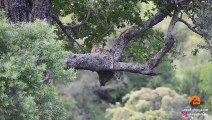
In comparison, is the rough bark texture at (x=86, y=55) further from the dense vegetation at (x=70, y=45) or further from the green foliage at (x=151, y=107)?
the green foliage at (x=151, y=107)

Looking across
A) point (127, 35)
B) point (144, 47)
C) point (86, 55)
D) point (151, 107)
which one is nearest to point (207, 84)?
point (151, 107)

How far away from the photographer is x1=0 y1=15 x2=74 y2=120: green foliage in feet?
14.5

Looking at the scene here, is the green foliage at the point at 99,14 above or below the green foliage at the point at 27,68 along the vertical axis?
above

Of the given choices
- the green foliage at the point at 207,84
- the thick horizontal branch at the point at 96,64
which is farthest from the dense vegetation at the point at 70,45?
the green foliage at the point at 207,84

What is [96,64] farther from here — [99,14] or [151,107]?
[151,107]

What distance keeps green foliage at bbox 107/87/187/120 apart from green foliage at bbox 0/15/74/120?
1251 centimetres

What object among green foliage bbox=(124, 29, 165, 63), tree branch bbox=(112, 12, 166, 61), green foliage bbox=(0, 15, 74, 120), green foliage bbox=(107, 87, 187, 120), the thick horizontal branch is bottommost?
green foliage bbox=(0, 15, 74, 120)

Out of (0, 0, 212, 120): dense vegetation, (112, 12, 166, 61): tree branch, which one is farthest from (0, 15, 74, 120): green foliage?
(112, 12, 166, 61): tree branch

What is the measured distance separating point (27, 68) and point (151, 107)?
14.7 m

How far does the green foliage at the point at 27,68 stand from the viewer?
14.5 feet

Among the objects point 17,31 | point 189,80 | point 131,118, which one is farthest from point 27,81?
point 189,80

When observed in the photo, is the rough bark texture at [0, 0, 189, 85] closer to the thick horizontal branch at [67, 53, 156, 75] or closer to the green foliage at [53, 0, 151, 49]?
the thick horizontal branch at [67, 53, 156, 75]

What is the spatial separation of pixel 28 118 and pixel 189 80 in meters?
25.6

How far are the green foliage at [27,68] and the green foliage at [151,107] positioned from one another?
12.5 meters
